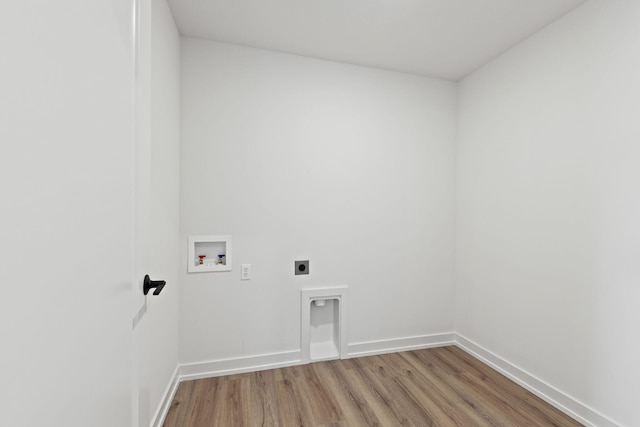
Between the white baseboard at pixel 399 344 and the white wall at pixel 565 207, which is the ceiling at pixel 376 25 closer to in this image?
the white wall at pixel 565 207

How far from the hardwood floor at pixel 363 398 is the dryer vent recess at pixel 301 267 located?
0.74m

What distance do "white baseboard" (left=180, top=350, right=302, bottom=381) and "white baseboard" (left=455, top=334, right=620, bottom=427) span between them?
152 centimetres

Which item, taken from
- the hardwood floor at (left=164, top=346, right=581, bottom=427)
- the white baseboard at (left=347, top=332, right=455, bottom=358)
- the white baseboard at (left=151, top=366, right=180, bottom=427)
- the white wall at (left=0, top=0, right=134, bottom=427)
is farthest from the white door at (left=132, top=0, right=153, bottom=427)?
the white baseboard at (left=347, top=332, right=455, bottom=358)

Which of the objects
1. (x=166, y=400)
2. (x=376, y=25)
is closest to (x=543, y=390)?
(x=166, y=400)

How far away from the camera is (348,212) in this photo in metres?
2.42

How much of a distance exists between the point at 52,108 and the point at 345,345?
7.93 feet

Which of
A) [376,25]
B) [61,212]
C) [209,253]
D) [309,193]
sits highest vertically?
[376,25]

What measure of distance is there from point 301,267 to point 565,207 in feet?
6.01

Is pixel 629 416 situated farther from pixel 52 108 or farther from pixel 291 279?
pixel 52 108

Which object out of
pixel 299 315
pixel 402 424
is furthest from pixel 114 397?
pixel 299 315

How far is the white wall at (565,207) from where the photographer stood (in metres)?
1.51

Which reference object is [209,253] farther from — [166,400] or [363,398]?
[363,398]

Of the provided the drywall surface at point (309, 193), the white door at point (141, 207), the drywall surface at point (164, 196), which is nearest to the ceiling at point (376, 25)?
the drywall surface at point (309, 193)

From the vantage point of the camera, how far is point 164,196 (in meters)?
1.68
